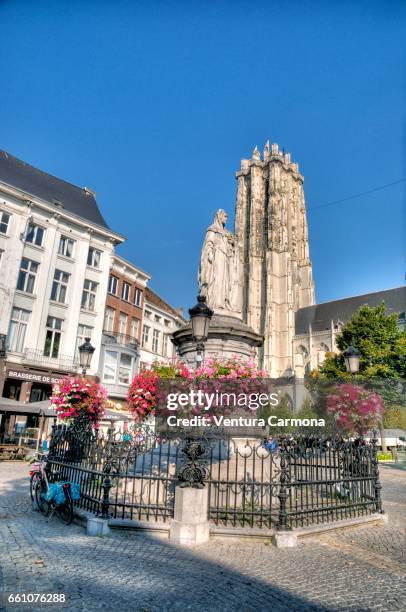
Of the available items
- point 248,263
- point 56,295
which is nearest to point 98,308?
point 56,295

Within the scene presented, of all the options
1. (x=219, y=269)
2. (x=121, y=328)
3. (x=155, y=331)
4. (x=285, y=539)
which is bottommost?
(x=285, y=539)

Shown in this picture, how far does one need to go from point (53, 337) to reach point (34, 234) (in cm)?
731

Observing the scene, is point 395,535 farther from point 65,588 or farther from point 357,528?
point 65,588

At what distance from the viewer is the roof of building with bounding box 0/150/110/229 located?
29344 mm

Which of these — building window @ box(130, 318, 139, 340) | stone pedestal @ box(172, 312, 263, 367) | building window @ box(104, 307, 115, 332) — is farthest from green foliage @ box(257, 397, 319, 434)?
building window @ box(104, 307, 115, 332)

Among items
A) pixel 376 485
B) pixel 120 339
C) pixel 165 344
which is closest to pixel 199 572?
pixel 376 485

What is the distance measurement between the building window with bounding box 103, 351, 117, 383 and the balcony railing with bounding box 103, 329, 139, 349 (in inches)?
44.9

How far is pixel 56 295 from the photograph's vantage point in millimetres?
29156

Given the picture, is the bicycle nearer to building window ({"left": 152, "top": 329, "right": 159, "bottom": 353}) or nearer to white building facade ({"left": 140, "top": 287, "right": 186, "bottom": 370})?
white building facade ({"left": 140, "top": 287, "right": 186, "bottom": 370})

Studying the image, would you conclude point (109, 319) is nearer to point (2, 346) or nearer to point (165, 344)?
point (165, 344)

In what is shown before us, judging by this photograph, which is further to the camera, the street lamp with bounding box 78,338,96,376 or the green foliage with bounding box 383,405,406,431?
the green foliage with bounding box 383,405,406,431

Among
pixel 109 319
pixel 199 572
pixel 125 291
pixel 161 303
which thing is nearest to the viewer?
pixel 199 572

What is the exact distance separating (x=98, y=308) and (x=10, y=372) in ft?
27.8

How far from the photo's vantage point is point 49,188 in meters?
32.3
